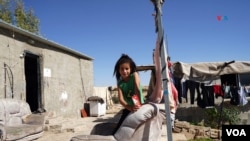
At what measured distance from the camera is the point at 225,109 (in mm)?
10109

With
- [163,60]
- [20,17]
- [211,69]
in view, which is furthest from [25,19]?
[163,60]

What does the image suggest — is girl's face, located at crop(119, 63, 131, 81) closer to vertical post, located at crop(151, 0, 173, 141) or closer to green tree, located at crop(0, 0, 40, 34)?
Result: vertical post, located at crop(151, 0, 173, 141)

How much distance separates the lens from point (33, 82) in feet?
42.9

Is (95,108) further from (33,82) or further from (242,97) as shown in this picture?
(242,97)

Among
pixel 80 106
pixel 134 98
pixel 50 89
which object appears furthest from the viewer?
pixel 80 106

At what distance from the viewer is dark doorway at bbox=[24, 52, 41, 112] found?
12.4 meters

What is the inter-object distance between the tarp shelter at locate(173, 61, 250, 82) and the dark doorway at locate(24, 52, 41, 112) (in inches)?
226

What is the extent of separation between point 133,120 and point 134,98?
1.02 feet

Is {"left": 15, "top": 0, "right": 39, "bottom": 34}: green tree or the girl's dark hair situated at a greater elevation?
{"left": 15, "top": 0, "right": 39, "bottom": 34}: green tree

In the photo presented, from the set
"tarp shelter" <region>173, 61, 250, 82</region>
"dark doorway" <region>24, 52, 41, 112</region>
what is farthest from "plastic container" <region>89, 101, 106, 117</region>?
"tarp shelter" <region>173, 61, 250, 82</region>

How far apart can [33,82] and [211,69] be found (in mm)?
7361

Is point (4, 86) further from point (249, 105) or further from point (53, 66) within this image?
point (249, 105)

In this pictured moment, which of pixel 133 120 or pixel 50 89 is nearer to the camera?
pixel 133 120

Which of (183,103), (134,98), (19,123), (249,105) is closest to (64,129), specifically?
(19,123)
